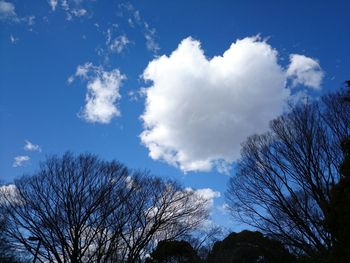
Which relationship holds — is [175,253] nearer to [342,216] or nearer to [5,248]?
[5,248]

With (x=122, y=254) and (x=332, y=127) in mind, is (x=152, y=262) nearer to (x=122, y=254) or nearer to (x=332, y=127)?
(x=122, y=254)

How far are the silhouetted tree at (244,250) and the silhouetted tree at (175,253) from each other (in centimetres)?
143

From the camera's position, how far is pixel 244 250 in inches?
1061

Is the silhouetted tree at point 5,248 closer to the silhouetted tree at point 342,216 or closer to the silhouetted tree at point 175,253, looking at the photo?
the silhouetted tree at point 175,253

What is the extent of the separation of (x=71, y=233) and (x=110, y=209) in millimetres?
2338

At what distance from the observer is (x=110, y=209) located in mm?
17375

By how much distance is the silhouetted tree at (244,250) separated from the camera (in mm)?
24984

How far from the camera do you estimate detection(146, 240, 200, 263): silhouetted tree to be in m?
23.5

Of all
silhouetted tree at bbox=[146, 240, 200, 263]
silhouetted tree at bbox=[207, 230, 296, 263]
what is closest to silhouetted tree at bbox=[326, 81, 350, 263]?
silhouetted tree at bbox=[146, 240, 200, 263]

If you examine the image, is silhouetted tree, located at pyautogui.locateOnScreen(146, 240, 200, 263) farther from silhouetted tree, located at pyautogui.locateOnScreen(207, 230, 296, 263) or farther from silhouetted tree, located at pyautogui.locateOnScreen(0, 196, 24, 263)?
silhouetted tree, located at pyautogui.locateOnScreen(0, 196, 24, 263)

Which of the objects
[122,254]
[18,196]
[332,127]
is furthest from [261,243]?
[18,196]

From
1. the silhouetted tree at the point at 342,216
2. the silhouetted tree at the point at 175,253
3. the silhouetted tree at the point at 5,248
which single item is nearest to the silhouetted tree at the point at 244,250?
the silhouetted tree at the point at 175,253

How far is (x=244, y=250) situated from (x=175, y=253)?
18.9 feet

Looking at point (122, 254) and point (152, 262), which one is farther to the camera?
point (152, 262)
